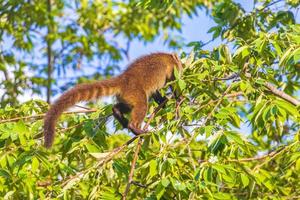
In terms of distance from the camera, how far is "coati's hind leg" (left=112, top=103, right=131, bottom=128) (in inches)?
220

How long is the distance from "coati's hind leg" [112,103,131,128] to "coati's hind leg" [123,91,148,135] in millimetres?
54

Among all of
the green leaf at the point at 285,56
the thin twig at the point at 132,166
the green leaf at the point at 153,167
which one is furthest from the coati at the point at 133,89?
the green leaf at the point at 285,56

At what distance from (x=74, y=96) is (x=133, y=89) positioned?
0.74 m

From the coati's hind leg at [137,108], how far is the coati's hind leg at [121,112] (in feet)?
0.18

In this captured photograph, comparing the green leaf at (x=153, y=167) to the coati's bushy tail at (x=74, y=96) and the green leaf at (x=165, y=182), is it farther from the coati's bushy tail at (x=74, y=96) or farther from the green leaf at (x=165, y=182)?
the coati's bushy tail at (x=74, y=96)

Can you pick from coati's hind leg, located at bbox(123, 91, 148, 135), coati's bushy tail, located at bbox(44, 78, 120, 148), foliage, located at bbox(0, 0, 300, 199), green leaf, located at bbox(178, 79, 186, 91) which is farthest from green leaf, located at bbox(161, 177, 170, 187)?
coati's hind leg, located at bbox(123, 91, 148, 135)

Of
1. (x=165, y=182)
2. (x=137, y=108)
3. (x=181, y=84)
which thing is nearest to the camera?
(x=165, y=182)

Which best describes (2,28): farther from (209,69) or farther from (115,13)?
(209,69)

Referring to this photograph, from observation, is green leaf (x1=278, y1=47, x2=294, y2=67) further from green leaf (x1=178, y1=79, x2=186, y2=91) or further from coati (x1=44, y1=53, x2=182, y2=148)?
coati (x1=44, y1=53, x2=182, y2=148)

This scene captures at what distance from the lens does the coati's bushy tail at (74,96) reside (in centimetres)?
461

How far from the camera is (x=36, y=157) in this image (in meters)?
4.44

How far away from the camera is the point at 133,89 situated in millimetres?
5711

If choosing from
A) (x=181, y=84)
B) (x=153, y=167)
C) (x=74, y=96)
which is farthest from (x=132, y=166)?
(x=74, y=96)

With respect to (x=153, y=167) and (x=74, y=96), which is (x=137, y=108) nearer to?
(x=74, y=96)
